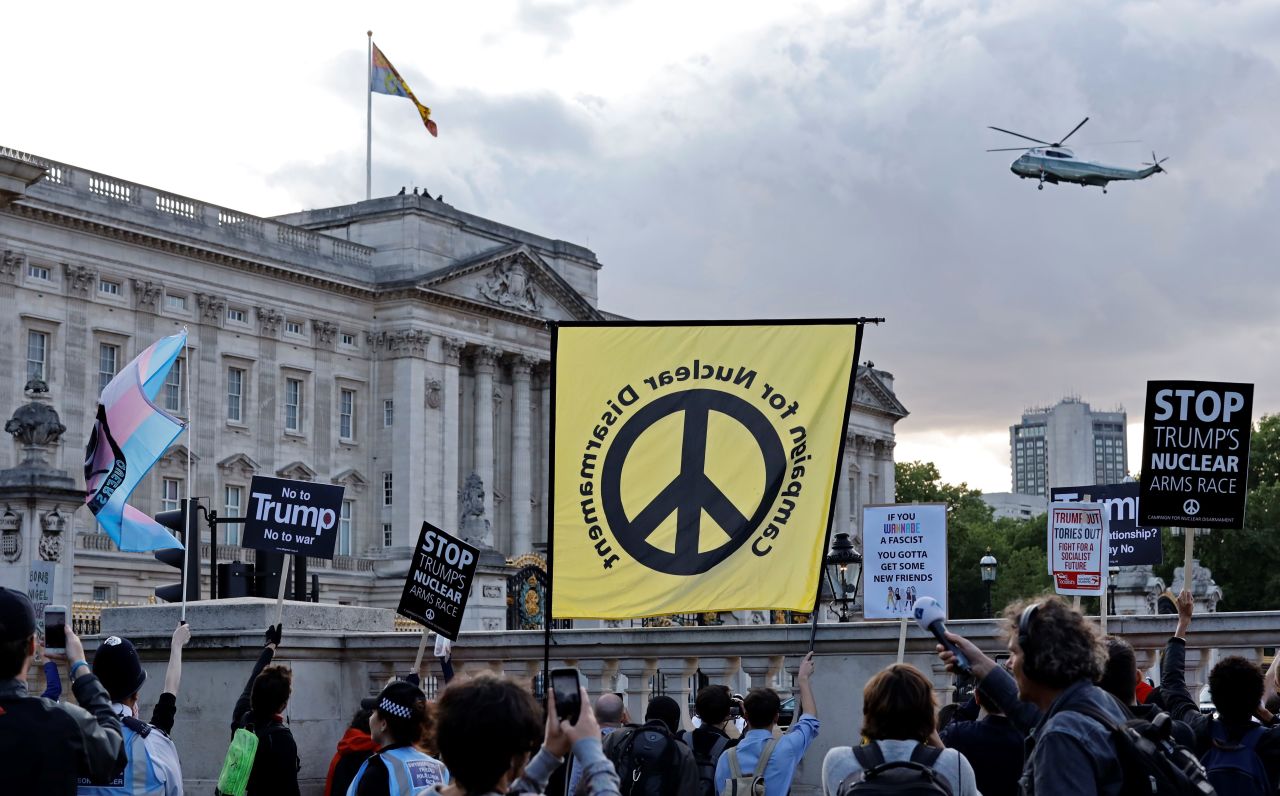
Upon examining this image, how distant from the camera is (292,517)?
1633 centimetres

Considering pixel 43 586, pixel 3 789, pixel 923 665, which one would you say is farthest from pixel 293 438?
pixel 3 789

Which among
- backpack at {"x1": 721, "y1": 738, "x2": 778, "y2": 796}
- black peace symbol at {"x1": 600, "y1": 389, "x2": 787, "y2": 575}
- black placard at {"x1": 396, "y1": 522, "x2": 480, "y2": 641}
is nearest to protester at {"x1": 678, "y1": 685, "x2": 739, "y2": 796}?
backpack at {"x1": 721, "y1": 738, "x2": 778, "y2": 796}

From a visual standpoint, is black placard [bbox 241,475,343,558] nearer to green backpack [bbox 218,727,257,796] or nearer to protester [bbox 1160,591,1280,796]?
green backpack [bbox 218,727,257,796]

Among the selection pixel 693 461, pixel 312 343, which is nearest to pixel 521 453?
pixel 312 343

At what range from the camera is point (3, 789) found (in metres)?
5.86

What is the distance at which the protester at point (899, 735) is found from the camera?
6379 mm

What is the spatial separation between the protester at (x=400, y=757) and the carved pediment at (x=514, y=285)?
63184 mm

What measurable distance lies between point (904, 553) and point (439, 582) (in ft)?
12.4

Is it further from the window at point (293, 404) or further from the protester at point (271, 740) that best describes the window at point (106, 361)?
the protester at point (271, 740)

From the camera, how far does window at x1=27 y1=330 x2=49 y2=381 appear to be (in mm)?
57906

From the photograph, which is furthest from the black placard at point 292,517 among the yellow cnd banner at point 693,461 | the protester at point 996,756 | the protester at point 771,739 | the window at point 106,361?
the window at point 106,361

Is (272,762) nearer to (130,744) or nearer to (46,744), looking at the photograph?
(130,744)

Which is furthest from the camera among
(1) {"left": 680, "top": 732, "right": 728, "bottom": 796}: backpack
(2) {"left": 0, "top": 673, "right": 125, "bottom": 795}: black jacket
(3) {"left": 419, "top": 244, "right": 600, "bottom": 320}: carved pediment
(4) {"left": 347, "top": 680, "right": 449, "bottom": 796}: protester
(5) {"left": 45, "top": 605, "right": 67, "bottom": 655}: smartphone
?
(3) {"left": 419, "top": 244, "right": 600, "bottom": 320}: carved pediment

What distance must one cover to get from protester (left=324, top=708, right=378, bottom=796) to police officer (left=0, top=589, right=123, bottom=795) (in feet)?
10.9
